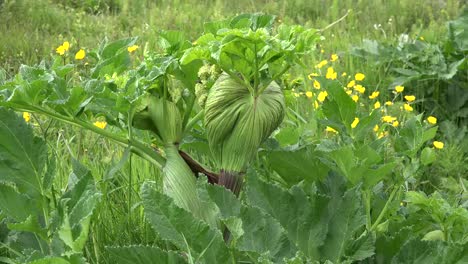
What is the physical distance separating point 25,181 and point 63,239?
0.30m

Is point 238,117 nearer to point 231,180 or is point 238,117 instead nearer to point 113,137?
point 231,180

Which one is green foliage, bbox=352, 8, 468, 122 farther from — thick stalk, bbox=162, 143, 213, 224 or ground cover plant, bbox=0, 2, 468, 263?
thick stalk, bbox=162, 143, 213, 224

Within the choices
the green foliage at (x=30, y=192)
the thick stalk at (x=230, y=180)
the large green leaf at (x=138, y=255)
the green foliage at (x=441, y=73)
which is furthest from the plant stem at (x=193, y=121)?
the green foliage at (x=441, y=73)

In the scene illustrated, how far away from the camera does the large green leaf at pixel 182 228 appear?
1.27 metres

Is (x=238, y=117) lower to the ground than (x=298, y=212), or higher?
higher

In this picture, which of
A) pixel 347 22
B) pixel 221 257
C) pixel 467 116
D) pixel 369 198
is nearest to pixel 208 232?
pixel 221 257

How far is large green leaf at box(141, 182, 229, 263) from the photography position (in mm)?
1274

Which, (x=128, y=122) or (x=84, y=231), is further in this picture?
(x=128, y=122)

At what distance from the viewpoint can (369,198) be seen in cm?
157

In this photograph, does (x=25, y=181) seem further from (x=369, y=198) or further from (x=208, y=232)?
(x=369, y=198)

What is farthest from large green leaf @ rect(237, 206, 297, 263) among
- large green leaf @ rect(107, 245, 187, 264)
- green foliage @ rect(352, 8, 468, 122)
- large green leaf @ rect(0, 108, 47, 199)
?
green foliage @ rect(352, 8, 468, 122)

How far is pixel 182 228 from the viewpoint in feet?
4.19

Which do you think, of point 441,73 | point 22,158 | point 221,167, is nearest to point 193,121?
point 221,167

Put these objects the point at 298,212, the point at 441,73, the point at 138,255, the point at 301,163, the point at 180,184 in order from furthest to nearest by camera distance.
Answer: the point at 441,73 → the point at 301,163 → the point at 180,184 → the point at 298,212 → the point at 138,255
